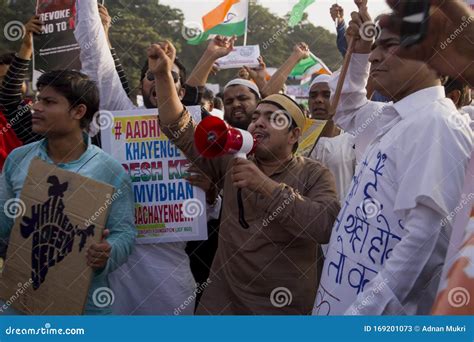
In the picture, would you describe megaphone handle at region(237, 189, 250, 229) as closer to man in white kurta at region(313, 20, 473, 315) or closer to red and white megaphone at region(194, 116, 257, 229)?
red and white megaphone at region(194, 116, 257, 229)

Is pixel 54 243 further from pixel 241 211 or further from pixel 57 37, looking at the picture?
pixel 57 37

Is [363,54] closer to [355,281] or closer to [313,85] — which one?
[355,281]

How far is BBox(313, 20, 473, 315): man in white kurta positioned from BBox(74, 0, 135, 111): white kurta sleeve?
1382 mm

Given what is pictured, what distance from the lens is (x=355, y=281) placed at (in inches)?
83.4

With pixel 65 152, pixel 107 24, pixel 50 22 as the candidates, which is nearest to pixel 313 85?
pixel 107 24

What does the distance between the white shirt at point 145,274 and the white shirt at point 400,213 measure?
0.92 meters

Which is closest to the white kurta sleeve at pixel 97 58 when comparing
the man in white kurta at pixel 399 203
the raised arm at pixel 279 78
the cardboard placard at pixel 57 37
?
the cardboard placard at pixel 57 37

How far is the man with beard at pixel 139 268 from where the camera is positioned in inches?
119

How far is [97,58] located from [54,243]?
0.93 m

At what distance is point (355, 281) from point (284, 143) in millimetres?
951

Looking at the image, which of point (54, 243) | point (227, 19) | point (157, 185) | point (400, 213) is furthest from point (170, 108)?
point (227, 19)

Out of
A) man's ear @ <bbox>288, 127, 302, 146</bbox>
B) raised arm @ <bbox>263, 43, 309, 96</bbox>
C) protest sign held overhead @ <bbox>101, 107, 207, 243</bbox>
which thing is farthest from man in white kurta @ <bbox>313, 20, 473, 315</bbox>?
raised arm @ <bbox>263, 43, 309, 96</bbox>

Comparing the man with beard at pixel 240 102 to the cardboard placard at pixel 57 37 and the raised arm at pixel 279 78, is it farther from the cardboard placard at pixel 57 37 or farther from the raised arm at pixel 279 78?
the cardboard placard at pixel 57 37

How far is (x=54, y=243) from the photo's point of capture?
2691mm
